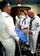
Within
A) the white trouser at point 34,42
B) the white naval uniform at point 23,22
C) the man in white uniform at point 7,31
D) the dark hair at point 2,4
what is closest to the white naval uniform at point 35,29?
the white trouser at point 34,42

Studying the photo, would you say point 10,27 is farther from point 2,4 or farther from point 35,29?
point 35,29

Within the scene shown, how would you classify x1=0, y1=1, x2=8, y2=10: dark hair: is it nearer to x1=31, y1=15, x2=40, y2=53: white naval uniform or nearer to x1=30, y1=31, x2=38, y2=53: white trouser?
x1=31, y1=15, x2=40, y2=53: white naval uniform

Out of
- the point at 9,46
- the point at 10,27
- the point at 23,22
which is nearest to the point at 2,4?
the point at 10,27

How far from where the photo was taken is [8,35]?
2984 mm

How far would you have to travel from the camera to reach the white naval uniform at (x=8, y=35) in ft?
9.57

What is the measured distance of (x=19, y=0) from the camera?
10.7 feet

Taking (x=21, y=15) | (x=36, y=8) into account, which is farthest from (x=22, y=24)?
(x=36, y=8)

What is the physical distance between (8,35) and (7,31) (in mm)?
75

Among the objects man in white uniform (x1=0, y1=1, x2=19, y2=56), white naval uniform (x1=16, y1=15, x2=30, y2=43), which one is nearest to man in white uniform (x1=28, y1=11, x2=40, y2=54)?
white naval uniform (x1=16, y1=15, x2=30, y2=43)

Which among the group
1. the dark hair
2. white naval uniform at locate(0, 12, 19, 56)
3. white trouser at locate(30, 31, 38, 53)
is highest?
the dark hair

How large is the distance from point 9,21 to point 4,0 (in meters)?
0.41

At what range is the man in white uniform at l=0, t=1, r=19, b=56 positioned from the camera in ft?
9.57

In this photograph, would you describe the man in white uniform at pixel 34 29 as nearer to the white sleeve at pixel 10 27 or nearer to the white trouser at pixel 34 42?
the white trouser at pixel 34 42

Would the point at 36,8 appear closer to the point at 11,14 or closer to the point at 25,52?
the point at 11,14
